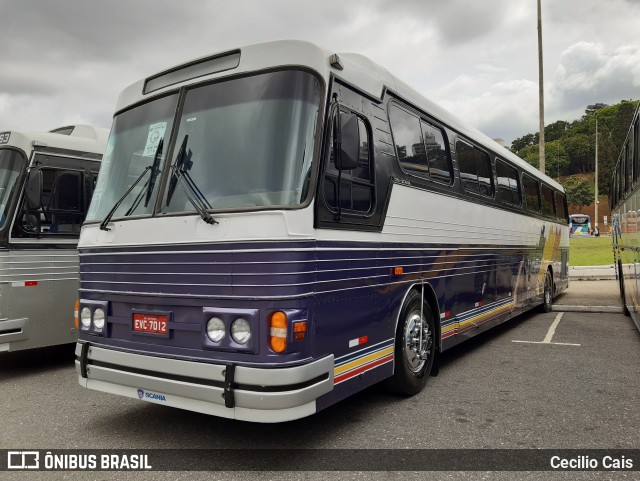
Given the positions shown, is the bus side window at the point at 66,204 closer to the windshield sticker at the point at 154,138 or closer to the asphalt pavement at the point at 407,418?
the asphalt pavement at the point at 407,418

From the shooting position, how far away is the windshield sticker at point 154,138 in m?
4.61

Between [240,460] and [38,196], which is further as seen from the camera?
[38,196]

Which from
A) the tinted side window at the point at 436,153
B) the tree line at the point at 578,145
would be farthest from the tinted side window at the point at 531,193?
the tree line at the point at 578,145

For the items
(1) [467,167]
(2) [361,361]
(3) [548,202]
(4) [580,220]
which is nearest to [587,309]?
(3) [548,202]

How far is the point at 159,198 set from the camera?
438cm

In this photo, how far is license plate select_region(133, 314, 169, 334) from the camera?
418cm

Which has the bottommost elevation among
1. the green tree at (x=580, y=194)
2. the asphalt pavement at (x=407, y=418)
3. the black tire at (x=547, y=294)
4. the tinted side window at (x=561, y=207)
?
the asphalt pavement at (x=407, y=418)

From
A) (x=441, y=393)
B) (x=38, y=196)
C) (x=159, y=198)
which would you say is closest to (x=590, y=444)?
(x=441, y=393)

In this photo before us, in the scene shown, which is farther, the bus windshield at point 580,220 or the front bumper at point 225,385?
the bus windshield at point 580,220

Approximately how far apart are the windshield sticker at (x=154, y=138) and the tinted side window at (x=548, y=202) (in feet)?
32.1

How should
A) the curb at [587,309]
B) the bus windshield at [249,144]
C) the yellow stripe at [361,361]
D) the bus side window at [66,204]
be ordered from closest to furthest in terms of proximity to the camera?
the bus windshield at [249,144] → the yellow stripe at [361,361] → the bus side window at [66,204] → the curb at [587,309]

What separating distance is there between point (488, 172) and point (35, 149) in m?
6.30

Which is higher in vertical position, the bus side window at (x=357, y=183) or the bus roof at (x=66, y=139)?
the bus roof at (x=66, y=139)

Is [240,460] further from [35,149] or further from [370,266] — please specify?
[35,149]
